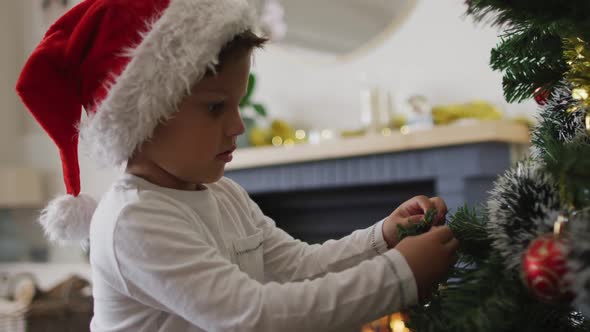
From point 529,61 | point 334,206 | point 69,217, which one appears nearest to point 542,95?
point 529,61

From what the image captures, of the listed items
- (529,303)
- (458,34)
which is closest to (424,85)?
(458,34)

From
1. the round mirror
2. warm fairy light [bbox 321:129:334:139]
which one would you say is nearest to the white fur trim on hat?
warm fairy light [bbox 321:129:334:139]

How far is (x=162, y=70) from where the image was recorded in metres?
0.67

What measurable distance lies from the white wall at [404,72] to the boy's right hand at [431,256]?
49.7 inches

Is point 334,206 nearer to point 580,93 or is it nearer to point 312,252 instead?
point 312,252

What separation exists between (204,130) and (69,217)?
265 millimetres

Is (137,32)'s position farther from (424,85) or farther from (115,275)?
(424,85)

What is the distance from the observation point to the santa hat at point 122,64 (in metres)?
0.66

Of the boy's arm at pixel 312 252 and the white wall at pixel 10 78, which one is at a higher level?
the white wall at pixel 10 78

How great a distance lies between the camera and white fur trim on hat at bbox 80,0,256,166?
25.8 inches

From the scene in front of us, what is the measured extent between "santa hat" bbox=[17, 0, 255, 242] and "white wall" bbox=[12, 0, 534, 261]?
1.15 metres

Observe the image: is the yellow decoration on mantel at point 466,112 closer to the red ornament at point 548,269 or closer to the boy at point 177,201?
the boy at point 177,201

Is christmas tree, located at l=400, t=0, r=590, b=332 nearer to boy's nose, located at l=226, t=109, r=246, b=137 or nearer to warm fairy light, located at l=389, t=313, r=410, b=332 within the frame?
warm fairy light, located at l=389, t=313, r=410, b=332

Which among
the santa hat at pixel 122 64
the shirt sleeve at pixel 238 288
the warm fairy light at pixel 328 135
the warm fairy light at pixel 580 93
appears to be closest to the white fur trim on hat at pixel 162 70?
the santa hat at pixel 122 64
